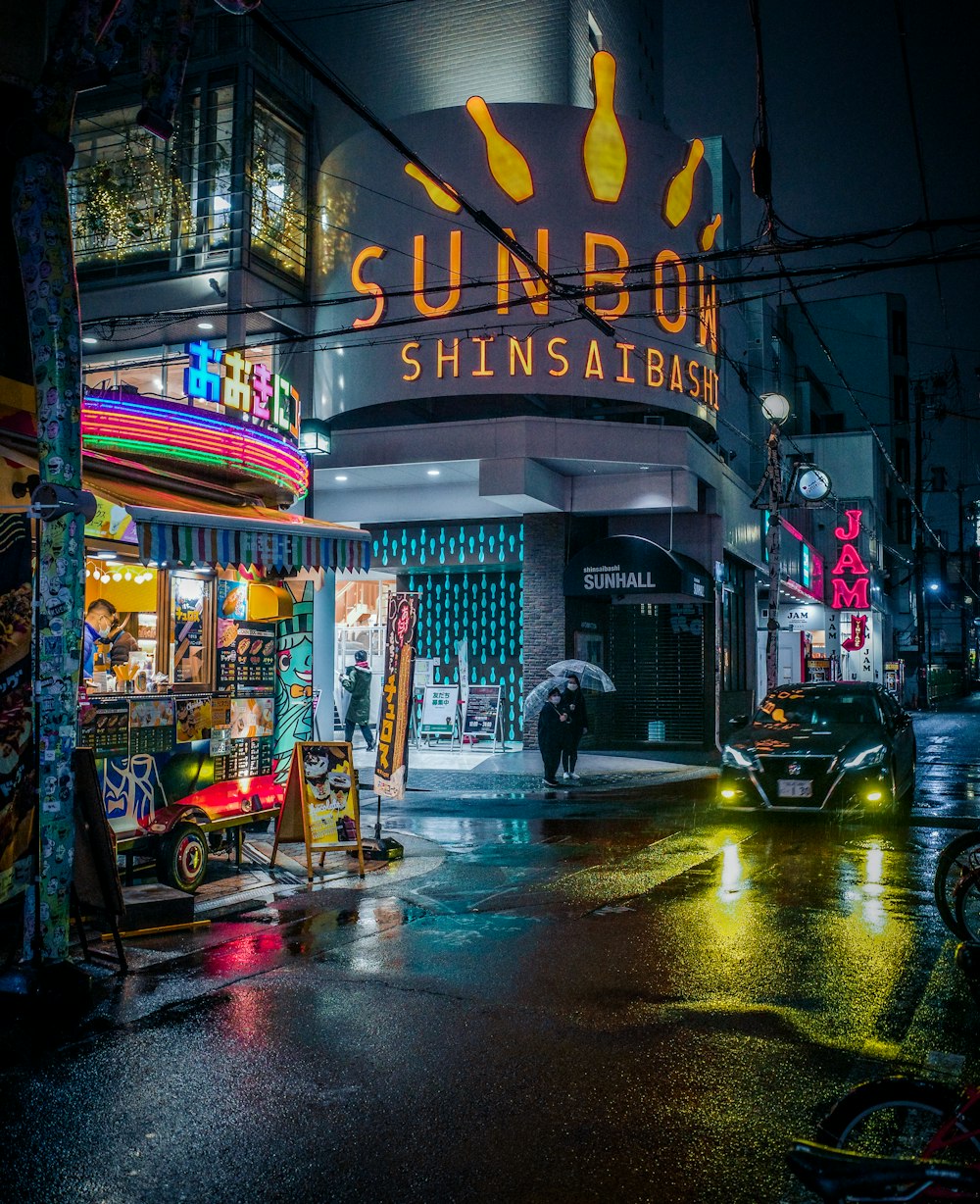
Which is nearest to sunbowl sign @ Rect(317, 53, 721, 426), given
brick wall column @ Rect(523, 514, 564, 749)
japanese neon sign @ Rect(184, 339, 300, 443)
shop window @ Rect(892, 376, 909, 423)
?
brick wall column @ Rect(523, 514, 564, 749)

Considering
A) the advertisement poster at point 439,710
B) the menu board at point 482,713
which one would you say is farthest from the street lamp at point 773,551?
the advertisement poster at point 439,710

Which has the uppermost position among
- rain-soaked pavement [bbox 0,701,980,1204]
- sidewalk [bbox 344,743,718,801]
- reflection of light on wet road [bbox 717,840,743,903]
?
sidewalk [bbox 344,743,718,801]

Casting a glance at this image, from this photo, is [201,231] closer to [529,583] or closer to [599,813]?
Answer: [529,583]

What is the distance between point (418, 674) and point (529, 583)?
12.1ft

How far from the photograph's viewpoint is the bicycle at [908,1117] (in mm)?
3018

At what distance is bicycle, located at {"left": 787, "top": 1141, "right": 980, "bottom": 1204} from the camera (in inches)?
105

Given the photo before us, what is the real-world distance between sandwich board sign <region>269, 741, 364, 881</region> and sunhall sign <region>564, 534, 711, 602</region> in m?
11.9

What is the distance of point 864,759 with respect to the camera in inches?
503

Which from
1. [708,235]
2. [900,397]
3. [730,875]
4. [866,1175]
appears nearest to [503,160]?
[708,235]

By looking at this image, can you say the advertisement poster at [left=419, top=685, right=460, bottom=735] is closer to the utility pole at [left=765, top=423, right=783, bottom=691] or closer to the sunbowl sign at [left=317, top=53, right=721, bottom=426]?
the sunbowl sign at [left=317, top=53, right=721, bottom=426]

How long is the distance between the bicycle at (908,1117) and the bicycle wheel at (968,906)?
4.16 meters

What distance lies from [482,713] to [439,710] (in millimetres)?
1013

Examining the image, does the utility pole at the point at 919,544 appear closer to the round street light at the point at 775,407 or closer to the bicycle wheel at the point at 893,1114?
the round street light at the point at 775,407

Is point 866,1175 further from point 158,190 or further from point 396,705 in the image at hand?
point 158,190
